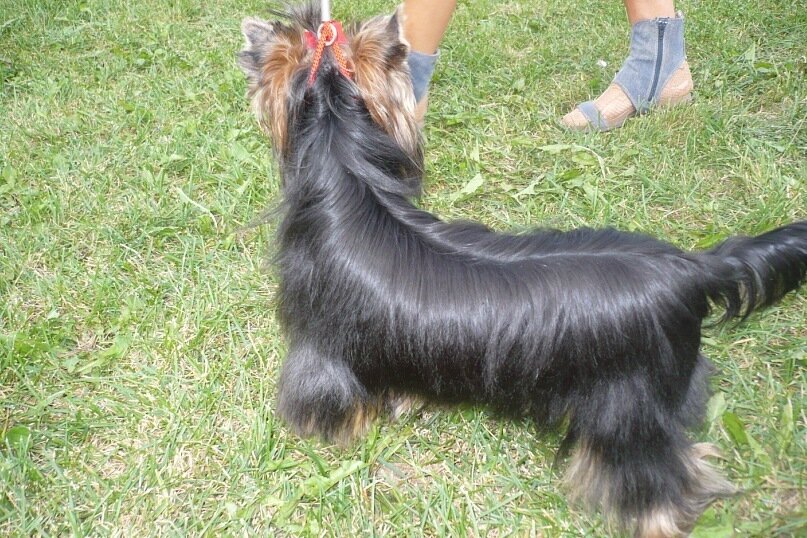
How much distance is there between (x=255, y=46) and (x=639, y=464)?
1818 millimetres

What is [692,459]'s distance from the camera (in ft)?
5.97

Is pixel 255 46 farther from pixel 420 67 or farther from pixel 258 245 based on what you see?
pixel 420 67

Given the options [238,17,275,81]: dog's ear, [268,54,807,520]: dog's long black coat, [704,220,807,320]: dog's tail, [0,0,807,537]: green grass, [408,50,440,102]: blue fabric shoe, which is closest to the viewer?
[268,54,807,520]: dog's long black coat

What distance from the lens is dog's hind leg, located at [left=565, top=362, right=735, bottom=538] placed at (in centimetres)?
166

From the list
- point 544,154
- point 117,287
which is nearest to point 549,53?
point 544,154

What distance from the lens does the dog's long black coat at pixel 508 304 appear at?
1.62 m

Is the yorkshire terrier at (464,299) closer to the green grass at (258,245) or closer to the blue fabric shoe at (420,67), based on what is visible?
the green grass at (258,245)

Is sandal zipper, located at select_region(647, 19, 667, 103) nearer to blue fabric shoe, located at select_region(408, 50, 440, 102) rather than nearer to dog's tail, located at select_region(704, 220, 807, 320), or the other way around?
blue fabric shoe, located at select_region(408, 50, 440, 102)

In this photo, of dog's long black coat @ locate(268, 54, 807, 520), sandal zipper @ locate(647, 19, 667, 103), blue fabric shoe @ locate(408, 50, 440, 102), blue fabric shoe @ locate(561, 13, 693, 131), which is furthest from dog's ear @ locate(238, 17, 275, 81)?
sandal zipper @ locate(647, 19, 667, 103)

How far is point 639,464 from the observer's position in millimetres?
1731

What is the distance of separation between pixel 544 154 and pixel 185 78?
2601 millimetres

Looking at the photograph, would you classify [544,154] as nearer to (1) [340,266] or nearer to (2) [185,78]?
(1) [340,266]

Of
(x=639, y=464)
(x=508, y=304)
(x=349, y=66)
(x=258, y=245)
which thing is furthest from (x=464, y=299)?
(x=258, y=245)

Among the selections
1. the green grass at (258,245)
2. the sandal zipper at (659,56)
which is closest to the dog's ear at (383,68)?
the green grass at (258,245)
